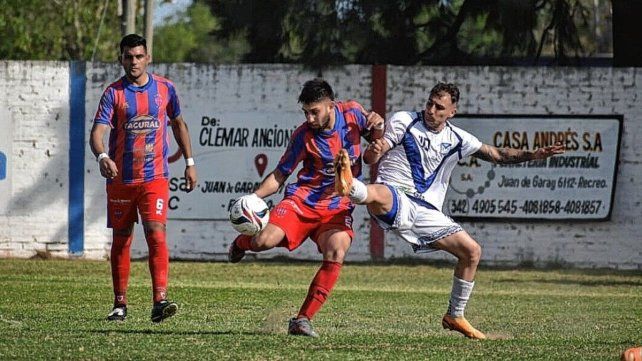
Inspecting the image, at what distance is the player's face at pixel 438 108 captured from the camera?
10414 millimetres

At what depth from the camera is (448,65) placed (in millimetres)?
22750

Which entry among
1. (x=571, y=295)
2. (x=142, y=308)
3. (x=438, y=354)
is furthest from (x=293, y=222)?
(x=571, y=295)

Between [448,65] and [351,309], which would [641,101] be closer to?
[448,65]

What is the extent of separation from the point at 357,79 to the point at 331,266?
36.2ft

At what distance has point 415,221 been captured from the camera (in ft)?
33.7

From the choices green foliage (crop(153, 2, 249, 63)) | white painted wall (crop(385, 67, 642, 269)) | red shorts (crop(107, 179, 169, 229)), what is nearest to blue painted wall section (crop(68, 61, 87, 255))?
white painted wall (crop(385, 67, 642, 269))

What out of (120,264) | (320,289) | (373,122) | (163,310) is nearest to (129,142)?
(120,264)

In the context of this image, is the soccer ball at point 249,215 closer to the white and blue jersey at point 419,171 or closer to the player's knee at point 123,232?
the white and blue jersey at point 419,171

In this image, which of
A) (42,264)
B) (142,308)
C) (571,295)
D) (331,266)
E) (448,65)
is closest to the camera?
(331,266)

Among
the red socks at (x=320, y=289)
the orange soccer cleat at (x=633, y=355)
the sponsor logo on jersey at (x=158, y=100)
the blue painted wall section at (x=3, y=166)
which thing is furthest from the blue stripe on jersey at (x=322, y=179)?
the blue painted wall section at (x=3, y=166)

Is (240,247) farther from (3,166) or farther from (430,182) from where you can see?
(3,166)

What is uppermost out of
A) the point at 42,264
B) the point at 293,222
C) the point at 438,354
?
the point at 293,222

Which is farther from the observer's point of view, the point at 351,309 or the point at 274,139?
the point at 274,139

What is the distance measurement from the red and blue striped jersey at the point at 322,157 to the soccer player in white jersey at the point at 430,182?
0.64 ft
